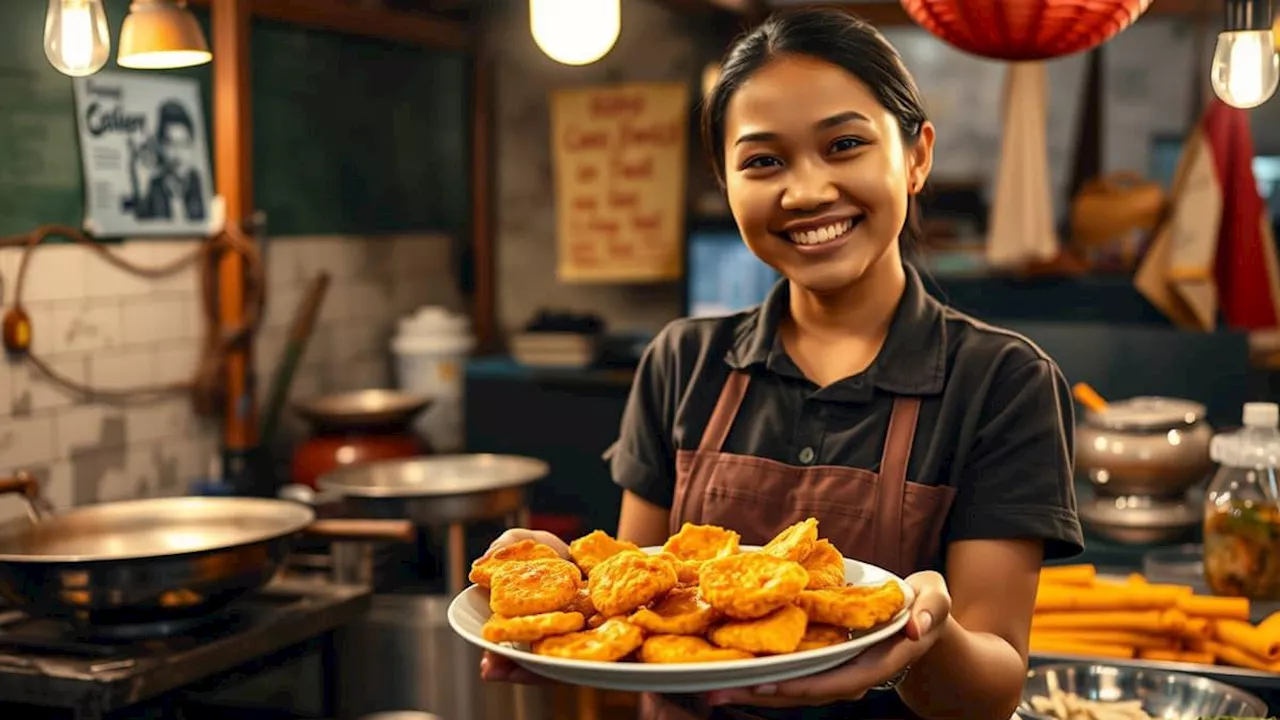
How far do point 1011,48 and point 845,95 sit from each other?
0.63 meters

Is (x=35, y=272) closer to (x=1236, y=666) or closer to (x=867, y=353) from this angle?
(x=867, y=353)

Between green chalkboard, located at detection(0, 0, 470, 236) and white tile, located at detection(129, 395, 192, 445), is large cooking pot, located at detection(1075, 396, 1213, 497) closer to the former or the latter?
white tile, located at detection(129, 395, 192, 445)

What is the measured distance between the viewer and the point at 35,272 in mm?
3754

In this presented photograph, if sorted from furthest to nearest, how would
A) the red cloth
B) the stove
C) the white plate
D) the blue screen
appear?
1. the blue screen
2. the red cloth
3. the stove
4. the white plate

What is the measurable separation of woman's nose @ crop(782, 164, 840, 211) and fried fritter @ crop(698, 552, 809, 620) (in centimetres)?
47

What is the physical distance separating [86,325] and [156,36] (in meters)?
1.43

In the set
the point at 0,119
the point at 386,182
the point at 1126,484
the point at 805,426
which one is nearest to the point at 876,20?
the point at 386,182

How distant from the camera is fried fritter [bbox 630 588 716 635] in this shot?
1.43 meters

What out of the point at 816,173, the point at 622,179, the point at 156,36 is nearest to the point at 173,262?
the point at 156,36

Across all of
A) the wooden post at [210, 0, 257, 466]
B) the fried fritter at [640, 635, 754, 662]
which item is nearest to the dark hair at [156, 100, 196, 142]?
the wooden post at [210, 0, 257, 466]

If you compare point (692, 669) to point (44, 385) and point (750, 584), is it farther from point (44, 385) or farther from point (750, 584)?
point (44, 385)

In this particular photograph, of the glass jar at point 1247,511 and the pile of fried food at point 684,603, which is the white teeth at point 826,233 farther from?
the glass jar at point 1247,511

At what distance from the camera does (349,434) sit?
4.53m

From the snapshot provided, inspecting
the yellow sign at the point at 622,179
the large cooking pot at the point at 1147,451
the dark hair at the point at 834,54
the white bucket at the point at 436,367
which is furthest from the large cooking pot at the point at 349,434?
the dark hair at the point at 834,54
